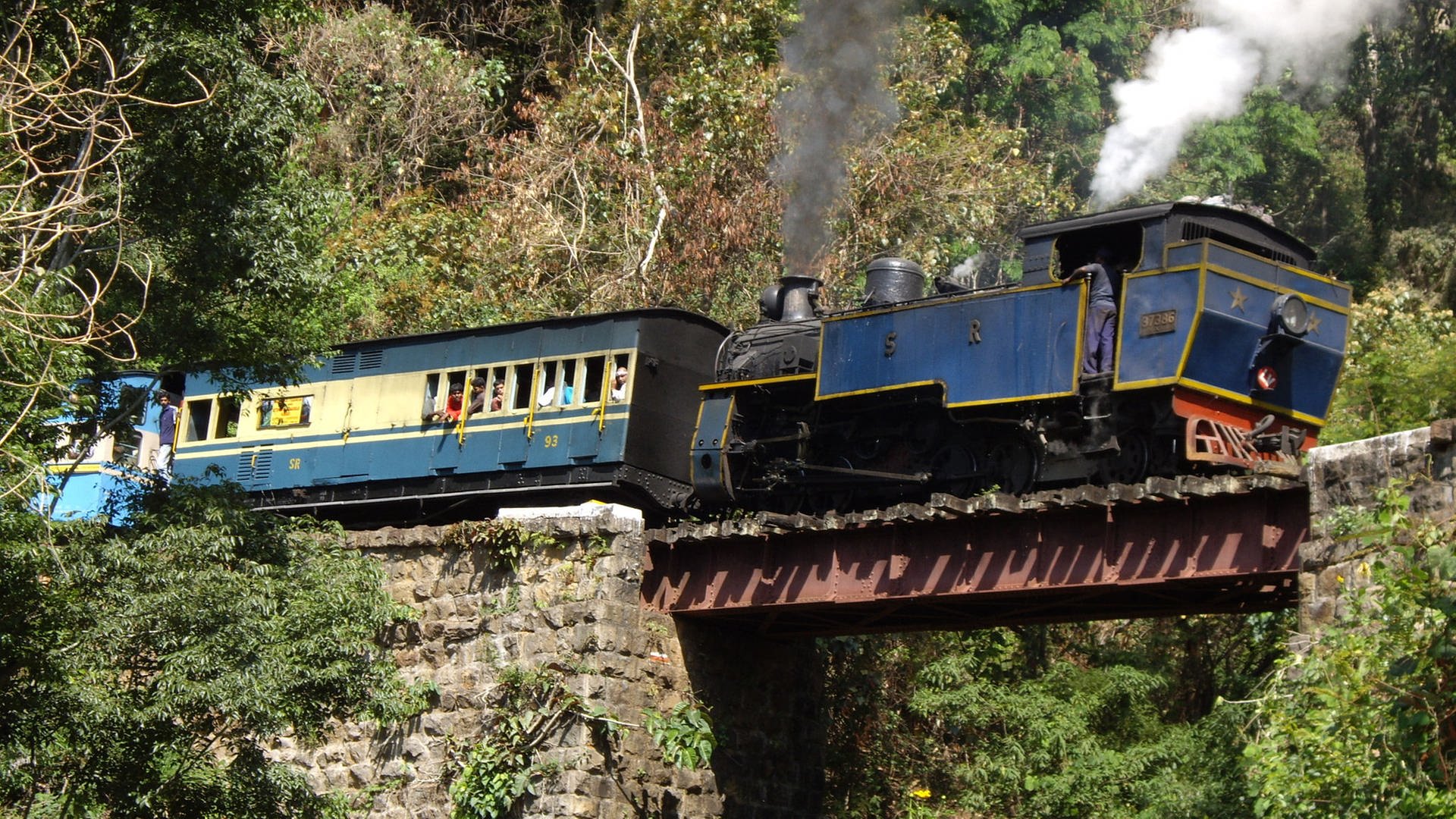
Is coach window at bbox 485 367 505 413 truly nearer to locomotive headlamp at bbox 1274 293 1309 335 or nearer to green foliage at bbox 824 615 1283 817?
green foliage at bbox 824 615 1283 817

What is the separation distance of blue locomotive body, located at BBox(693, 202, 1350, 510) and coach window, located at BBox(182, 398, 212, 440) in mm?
8168

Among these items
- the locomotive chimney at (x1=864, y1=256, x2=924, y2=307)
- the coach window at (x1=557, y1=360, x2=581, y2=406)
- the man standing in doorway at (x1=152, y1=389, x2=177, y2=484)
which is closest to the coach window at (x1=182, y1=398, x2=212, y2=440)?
the man standing in doorway at (x1=152, y1=389, x2=177, y2=484)

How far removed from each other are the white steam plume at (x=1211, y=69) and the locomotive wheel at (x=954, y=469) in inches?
1067

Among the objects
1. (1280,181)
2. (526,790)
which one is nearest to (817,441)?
(526,790)

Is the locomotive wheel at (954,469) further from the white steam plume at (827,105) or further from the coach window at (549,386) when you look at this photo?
the white steam plume at (827,105)

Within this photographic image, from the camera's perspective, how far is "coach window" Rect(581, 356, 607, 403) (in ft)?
63.3

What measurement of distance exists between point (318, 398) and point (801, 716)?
7922mm

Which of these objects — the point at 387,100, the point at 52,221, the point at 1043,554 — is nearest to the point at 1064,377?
the point at 1043,554

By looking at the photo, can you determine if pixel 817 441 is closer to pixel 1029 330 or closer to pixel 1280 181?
pixel 1029 330

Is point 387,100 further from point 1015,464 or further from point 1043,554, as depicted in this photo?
point 1043,554

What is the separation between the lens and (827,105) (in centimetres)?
2983

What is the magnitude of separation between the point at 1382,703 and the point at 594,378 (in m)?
10.8

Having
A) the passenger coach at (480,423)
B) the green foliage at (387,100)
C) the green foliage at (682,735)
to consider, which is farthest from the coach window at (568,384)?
the green foliage at (387,100)

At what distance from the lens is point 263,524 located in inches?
→ 643
